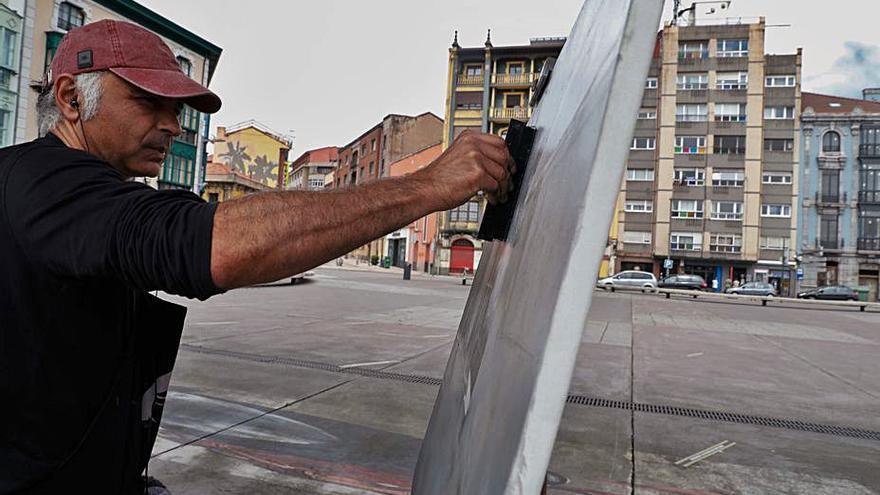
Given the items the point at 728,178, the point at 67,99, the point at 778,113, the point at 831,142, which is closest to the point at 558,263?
the point at 67,99

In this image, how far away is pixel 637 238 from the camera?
126ft

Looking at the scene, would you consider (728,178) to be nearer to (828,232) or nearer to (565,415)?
(828,232)

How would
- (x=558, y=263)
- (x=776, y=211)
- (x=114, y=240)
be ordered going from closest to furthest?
(x=558, y=263) → (x=114, y=240) → (x=776, y=211)

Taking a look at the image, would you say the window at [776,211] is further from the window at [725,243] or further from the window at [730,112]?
the window at [730,112]

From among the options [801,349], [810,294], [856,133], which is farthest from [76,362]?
[856,133]

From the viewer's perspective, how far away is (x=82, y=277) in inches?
32.5

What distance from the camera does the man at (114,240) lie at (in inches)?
30.1

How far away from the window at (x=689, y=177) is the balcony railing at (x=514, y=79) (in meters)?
12.6

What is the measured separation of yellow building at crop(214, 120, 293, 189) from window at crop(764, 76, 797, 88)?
4170 centimetres

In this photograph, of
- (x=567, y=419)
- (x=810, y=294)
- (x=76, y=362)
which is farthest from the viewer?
(x=810, y=294)

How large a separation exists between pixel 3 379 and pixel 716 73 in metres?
44.4

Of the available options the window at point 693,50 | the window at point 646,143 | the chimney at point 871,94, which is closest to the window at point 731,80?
the window at point 693,50

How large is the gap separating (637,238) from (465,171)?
40236 millimetres

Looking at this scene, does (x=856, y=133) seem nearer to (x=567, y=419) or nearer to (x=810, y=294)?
(x=810, y=294)
